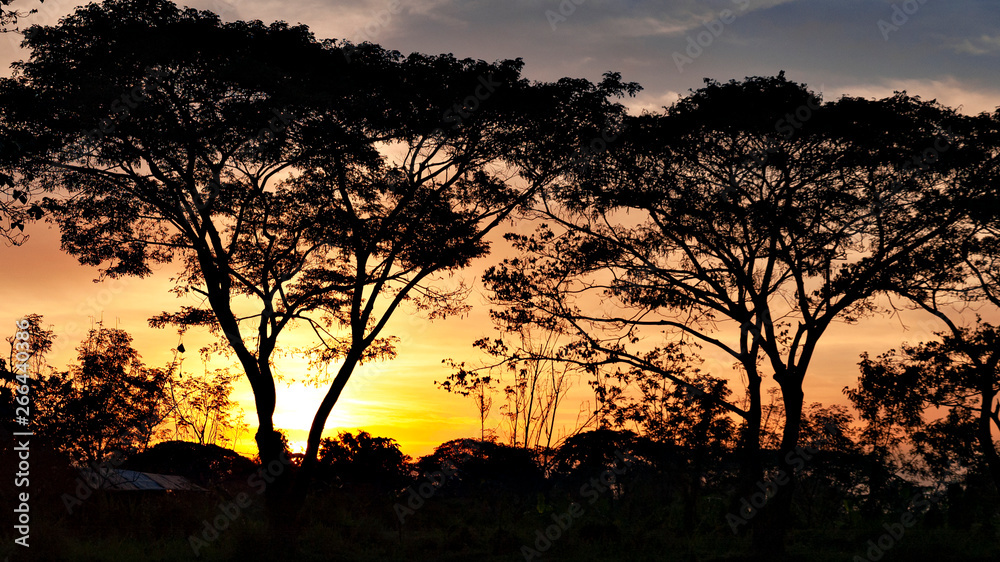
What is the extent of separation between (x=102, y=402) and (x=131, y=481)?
194 inches

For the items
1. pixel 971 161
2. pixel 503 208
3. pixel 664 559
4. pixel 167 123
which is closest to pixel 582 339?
pixel 503 208

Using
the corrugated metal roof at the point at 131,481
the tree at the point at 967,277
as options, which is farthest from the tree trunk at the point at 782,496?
the corrugated metal roof at the point at 131,481

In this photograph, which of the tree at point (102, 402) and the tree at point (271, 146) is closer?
the tree at point (271, 146)

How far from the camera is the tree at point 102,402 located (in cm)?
2759

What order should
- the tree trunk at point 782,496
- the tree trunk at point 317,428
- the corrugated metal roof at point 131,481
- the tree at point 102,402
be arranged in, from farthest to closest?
the tree at point 102,402 < the corrugated metal roof at point 131,481 < the tree trunk at point 317,428 < the tree trunk at point 782,496

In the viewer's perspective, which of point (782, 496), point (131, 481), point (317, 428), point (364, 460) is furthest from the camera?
point (364, 460)

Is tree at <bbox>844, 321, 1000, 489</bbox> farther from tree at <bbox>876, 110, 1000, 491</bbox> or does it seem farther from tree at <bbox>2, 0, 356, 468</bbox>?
tree at <bbox>2, 0, 356, 468</bbox>

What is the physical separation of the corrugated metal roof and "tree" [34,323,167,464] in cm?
164

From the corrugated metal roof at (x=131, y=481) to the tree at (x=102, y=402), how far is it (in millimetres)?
1641

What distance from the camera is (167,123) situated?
18688mm

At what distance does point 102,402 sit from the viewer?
2816cm

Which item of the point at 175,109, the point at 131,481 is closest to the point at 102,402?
the point at 131,481

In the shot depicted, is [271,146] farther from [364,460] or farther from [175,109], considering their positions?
[364,460]

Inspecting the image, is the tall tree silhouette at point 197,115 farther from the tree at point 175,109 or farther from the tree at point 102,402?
the tree at point 102,402
